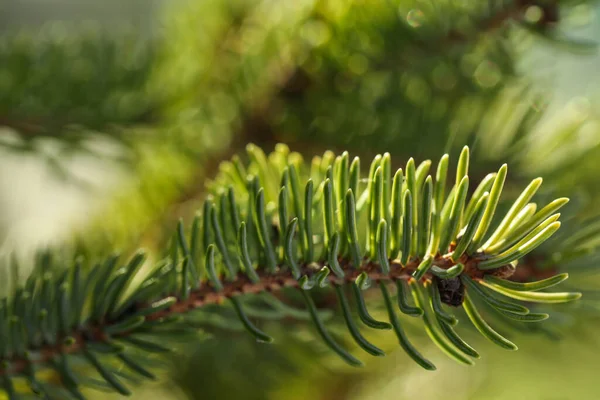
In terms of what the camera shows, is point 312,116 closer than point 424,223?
No

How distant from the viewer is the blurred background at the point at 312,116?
9.9 inches

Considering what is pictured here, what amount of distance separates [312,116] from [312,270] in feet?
0.43

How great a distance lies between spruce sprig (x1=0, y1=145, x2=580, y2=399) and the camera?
0.48 feet

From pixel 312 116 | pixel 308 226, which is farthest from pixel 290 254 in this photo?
pixel 312 116

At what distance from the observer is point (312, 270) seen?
0.16 meters

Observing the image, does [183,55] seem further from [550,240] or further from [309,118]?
[550,240]

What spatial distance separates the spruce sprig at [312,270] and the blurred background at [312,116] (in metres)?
0.05

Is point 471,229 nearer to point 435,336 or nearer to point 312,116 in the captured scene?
point 435,336

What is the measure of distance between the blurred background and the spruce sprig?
0.18 feet

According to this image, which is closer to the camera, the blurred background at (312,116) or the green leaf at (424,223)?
the green leaf at (424,223)

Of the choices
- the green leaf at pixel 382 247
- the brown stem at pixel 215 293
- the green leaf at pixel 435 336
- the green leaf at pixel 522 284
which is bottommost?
the green leaf at pixel 435 336

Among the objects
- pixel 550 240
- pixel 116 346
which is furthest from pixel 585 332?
pixel 116 346

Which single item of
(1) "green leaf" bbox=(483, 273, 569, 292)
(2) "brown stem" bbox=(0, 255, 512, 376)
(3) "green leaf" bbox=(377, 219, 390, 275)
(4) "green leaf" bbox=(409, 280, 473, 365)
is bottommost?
(4) "green leaf" bbox=(409, 280, 473, 365)

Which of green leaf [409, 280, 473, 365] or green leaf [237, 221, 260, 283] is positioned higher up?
green leaf [237, 221, 260, 283]
